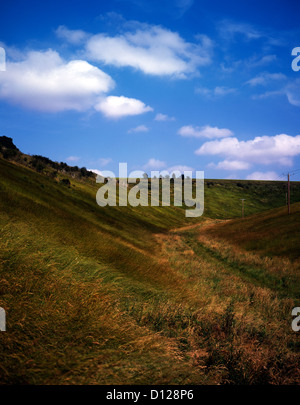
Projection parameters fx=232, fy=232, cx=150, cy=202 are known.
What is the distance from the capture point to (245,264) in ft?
79.8

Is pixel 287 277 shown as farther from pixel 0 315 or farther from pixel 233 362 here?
pixel 0 315

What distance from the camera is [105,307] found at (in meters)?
4.46

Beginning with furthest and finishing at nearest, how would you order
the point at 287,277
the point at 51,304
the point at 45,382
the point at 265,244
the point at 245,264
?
the point at 265,244 → the point at 245,264 → the point at 287,277 → the point at 51,304 → the point at 45,382

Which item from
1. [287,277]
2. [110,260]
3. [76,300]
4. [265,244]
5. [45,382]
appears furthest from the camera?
[265,244]

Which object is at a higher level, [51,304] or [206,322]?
[51,304]

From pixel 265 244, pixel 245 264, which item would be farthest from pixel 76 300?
pixel 265 244

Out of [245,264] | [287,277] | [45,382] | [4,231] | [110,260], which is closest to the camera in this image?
[45,382]

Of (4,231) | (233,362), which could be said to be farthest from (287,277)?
(4,231)

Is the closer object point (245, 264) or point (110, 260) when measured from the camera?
point (110, 260)

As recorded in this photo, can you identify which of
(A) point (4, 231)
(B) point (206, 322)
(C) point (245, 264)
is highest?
(A) point (4, 231)
